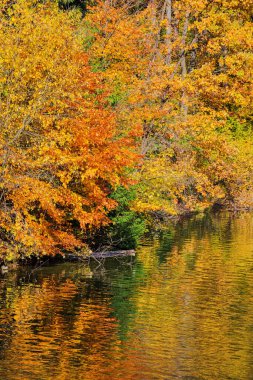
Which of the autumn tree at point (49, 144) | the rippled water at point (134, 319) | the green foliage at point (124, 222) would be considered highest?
the autumn tree at point (49, 144)

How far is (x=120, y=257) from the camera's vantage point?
134 ft

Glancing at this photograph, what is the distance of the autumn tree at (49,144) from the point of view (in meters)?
32.0

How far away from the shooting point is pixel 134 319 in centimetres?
2755

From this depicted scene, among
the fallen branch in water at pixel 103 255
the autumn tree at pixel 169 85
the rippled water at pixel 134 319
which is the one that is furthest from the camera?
the autumn tree at pixel 169 85

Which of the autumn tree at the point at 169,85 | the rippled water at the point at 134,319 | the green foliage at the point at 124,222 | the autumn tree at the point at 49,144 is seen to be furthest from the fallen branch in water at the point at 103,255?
the autumn tree at the point at 169,85

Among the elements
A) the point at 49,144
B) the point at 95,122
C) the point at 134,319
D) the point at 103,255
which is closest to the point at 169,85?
the point at 103,255

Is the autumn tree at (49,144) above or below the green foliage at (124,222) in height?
above

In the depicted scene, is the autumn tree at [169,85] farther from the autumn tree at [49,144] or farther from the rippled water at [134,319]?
the rippled water at [134,319]

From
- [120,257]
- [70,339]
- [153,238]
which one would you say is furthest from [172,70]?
[70,339]

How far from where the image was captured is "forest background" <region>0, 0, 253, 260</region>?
32531 mm

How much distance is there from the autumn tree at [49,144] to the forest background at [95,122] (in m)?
0.06

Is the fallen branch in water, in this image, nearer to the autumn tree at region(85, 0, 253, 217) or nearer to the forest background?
the forest background

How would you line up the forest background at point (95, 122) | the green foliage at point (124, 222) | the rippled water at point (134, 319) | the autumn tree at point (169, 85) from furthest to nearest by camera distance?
the autumn tree at point (169, 85)
the green foliage at point (124, 222)
the forest background at point (95, 122)
the rippled water at point (134, 319)

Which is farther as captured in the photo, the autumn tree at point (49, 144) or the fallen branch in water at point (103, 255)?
the fallen branch in water at point (103, 255)
